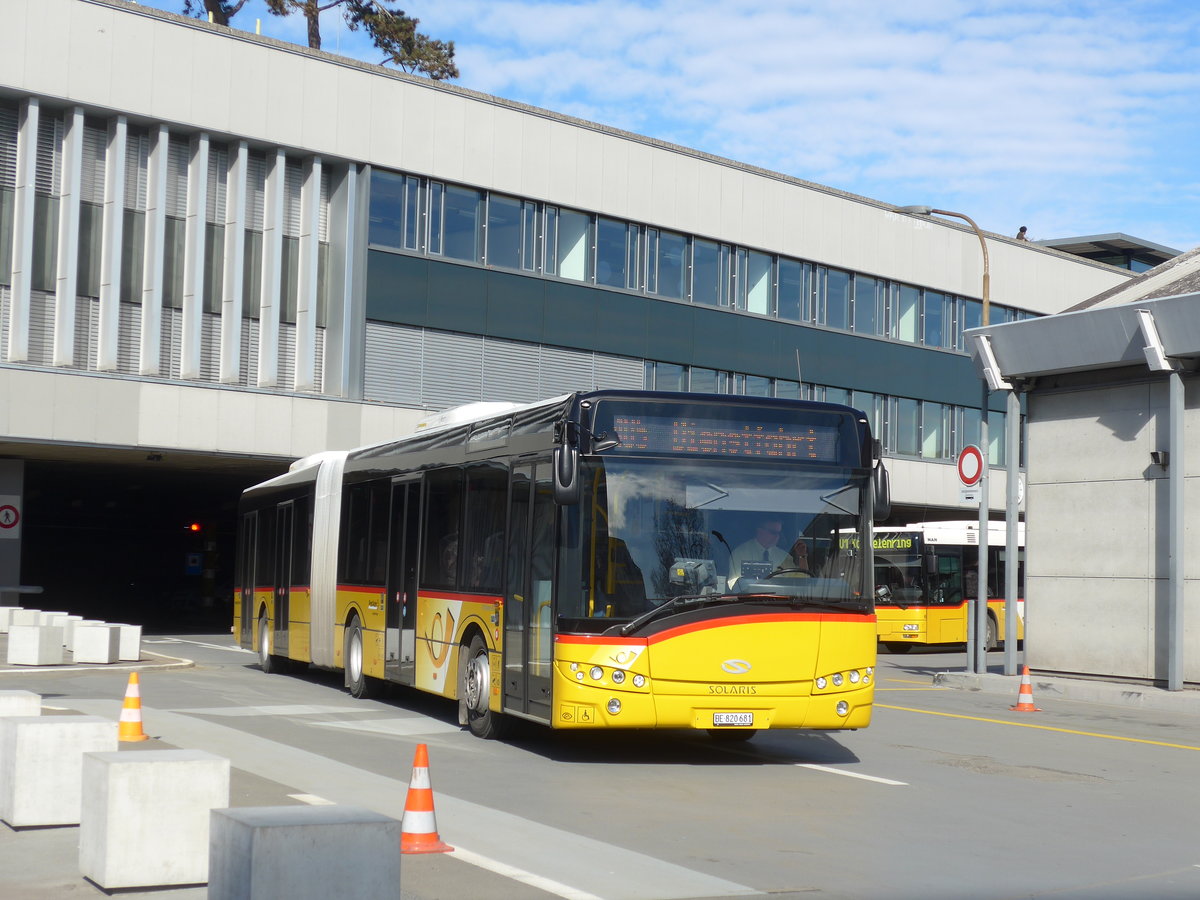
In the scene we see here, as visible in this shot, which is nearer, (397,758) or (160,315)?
(397,758)

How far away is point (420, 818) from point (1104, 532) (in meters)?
15.5

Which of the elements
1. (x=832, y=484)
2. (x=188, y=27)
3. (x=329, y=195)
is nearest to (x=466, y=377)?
(x=329, y=195)

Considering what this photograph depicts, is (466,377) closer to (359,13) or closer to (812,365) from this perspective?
(812,365)

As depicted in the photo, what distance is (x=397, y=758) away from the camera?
40.7ft

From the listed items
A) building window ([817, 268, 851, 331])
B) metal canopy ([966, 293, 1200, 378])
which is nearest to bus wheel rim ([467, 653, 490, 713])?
metal canopy ([966, 293, 1200, 378])

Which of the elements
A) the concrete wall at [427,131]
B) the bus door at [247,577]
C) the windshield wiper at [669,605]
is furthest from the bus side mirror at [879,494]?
the concrete wall at [427,131]

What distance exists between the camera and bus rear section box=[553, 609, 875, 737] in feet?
39.1

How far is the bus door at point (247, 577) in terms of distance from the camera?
78.5 feet

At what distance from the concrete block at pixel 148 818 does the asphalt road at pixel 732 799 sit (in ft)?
0.48

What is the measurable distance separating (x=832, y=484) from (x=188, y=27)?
24.3m

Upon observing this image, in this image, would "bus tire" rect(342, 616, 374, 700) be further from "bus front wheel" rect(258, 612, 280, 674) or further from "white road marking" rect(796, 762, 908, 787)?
"white road marking" rect(796, 762, 908, 787)

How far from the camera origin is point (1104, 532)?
2142 cm

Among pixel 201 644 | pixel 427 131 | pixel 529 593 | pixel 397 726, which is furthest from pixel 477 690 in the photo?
pixel 427 131

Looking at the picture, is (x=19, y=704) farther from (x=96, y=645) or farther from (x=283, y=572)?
(x=96, y=645)
